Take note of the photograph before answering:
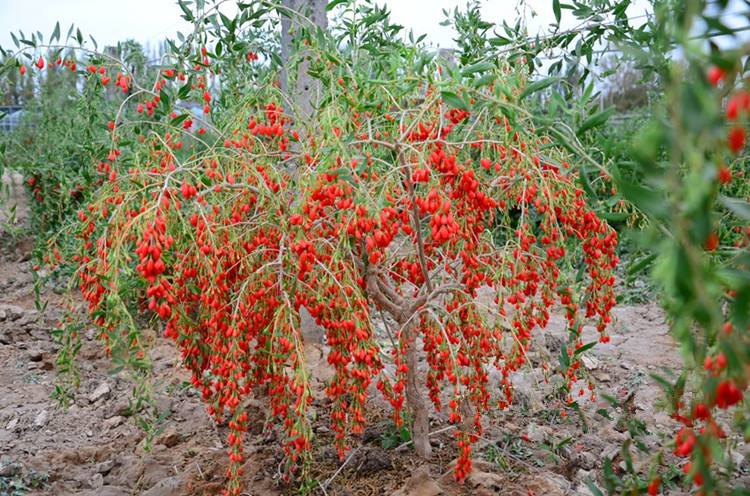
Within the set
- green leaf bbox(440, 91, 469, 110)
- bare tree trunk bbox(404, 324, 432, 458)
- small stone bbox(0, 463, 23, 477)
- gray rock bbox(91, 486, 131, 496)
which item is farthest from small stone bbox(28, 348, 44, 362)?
green leaf bbox(440, 91, 469, 110)

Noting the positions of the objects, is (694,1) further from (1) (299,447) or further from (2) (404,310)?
(2) (404,310)

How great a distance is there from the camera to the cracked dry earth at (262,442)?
299cm

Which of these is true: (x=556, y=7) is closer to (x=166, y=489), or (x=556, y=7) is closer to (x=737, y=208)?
(x=737, y=208)

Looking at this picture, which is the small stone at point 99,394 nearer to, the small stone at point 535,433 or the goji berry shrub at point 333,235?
the goji berry shrub at point 333,235

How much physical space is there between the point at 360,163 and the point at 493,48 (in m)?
1.22

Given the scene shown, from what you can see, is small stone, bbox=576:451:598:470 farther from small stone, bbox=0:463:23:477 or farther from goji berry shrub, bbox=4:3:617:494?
small stone, bbox=0:463:23:477

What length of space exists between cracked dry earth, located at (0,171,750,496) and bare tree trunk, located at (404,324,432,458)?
81 millimetres

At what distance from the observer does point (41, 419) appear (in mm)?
4105

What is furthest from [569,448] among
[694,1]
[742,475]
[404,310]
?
[694,1]

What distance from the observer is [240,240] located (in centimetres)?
271

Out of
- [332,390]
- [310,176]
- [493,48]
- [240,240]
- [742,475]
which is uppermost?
[493,48]

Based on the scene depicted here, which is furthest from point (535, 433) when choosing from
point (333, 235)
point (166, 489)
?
point (166, 489)

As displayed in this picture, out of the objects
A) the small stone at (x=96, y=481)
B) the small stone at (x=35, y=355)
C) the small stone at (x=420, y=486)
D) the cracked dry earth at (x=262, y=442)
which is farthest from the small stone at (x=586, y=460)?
the small stone at (x=35, y=355)

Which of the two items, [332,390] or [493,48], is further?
[493,48]
